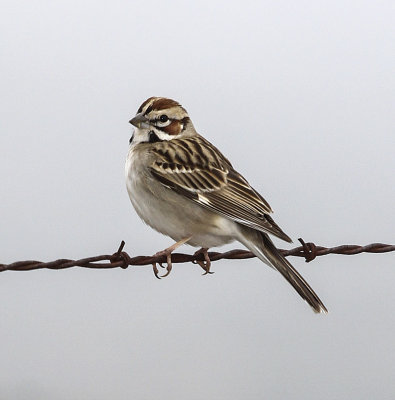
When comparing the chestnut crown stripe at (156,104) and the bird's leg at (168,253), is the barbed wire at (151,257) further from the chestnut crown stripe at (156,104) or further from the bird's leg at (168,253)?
the chestnut crown stripe at (156,104)

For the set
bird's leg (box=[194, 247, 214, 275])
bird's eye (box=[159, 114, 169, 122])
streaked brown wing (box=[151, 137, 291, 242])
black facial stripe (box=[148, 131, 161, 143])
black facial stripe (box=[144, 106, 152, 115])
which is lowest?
bird's leg (box=[194, 247, 214, 275])

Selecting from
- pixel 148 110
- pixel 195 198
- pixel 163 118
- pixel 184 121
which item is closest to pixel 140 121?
pixel 148 110

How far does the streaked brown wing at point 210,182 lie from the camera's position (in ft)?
21.8

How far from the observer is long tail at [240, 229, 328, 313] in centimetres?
620

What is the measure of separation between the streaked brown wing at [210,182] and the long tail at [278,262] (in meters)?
0.22

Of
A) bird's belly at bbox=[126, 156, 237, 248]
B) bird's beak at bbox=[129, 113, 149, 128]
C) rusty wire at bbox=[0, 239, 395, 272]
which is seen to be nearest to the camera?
rusty wire at bbox=[0, 239, 395, 272]

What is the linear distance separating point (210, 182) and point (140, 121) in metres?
1.14

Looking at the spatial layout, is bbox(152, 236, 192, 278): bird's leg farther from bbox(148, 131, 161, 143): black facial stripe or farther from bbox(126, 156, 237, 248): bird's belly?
bbox(148, 131, 161, 143): black facial stripe

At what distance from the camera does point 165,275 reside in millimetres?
6383

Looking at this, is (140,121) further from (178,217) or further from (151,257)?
(151,257)

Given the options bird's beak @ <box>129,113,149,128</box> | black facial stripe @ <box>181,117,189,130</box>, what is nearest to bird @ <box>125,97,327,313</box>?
bird's beak @ <box>129,113,149,128</box>

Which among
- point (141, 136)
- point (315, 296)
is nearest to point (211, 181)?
point (141, 136)

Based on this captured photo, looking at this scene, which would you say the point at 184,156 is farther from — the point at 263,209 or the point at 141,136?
the point at 263,209

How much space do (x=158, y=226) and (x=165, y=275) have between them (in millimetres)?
731
